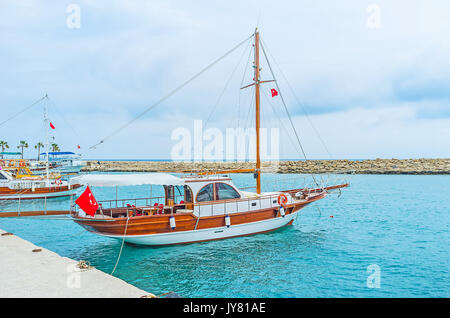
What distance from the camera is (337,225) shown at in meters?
21.2

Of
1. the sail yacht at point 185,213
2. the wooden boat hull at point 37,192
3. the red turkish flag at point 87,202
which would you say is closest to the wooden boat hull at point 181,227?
the sail yacht at point 185,213

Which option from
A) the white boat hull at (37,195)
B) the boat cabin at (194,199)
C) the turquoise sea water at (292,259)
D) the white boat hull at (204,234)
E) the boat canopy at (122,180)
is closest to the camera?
the turquoise sea water at (292,259)

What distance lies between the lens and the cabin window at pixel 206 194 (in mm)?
15827

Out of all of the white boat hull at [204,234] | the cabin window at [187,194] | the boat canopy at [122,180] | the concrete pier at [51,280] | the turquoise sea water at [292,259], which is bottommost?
the turquoise sea water at [292,259]

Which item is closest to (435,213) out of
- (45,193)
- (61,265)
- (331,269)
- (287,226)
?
(287,226)

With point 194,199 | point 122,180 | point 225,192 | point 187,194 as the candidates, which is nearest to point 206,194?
point 194,199

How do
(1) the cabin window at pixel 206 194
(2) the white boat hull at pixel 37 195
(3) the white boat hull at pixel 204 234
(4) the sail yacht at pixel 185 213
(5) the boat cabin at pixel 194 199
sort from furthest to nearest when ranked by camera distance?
1. (2) the white boat hull at pixel 37 195
2. (1) the cabin window at pixel 206 194
3. (5) the boat cabin at pixel 194 199
4. (3) the white boat hull at pixel 204 234
5. (4) the sail yacht at pixel 185 213

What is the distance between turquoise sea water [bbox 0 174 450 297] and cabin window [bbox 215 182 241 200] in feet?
8.10

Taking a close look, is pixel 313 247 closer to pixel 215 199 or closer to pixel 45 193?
pixel 215 199

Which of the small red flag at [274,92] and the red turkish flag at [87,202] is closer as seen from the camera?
the red turkish flag at [87,202]

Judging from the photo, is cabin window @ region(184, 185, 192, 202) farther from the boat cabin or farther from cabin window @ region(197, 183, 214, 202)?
cabin window @ region(197, 183, 214, 202)

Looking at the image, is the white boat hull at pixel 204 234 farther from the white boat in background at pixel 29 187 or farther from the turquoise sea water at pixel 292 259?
the white boat in background at pixel 29 187

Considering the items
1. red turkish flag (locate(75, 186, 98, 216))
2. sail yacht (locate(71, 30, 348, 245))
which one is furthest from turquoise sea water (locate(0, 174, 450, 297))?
red turkish flag (locate(75, 186, 98, 216))
